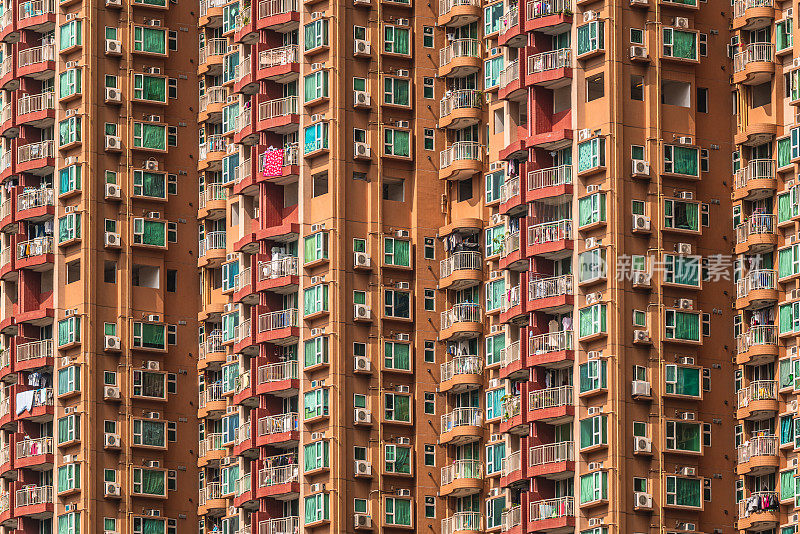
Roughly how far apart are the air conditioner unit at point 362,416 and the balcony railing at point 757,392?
15792 millimetres

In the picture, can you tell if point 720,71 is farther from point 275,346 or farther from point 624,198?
point 275,346

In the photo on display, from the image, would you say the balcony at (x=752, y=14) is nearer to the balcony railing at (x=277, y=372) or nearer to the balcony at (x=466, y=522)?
the balcony at (x=466, y=522)

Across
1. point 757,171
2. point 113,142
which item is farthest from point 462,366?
point 113,142

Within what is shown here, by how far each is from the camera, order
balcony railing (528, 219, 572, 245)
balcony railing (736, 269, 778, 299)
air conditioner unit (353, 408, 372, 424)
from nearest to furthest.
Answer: balcony railing (736, 269, 778, 299), balcony railing (528, 219, 572, 245), air conditioner unit (353, 408, 372, 424)

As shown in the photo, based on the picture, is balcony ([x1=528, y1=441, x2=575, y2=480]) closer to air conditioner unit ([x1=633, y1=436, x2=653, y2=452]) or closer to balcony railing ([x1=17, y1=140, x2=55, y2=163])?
air conditioner unit ([x1=633, y1=436, x2=653, y2=452])

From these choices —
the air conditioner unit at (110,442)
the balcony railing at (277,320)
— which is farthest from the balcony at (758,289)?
the air conditioner unit at (110,442)

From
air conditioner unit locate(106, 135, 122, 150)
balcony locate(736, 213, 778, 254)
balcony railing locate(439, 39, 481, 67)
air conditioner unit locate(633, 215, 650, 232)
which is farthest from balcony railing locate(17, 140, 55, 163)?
balcony locate(736, 213, 778, 254)

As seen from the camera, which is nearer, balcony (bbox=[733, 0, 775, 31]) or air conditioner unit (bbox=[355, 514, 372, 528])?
balcony (bbox=[733, 0, 775, 31])

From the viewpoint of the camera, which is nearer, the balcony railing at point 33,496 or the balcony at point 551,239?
the balcony at point 551,239

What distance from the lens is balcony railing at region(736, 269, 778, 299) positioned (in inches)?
4335

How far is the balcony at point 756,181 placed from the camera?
363 feet

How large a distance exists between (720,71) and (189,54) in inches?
1183

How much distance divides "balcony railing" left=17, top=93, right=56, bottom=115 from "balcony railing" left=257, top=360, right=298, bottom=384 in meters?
19.2

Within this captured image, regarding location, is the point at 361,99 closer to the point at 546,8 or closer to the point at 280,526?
the point at 546,8
